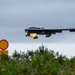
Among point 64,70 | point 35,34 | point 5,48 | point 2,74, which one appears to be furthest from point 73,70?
point 35,34

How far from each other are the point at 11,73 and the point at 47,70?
888 millimetres

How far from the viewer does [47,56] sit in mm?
12328

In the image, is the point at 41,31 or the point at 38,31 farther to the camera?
the point at 41,31

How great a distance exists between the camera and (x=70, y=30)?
22688 mm

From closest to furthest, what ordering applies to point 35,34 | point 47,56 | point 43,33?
point 47,56 → point 35,34 → point 43,33

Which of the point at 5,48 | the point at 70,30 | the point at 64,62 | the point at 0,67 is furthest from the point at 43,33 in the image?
the point at 0,67

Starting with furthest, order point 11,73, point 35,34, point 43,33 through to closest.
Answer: point 43,33 → point 35,34 → point 11,73

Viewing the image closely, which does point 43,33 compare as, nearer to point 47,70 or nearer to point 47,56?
point 47,56

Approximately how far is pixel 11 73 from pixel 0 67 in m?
0.69

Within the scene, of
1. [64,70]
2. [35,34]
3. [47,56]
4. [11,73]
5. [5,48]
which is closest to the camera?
[11,73]

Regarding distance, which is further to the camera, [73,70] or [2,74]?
[73,70]

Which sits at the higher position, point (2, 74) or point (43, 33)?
point (43, 33)

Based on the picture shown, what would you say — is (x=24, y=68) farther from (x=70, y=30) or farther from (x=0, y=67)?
(x=70, y=30)

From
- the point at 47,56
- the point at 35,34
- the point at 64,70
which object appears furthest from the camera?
the point at 35,34
